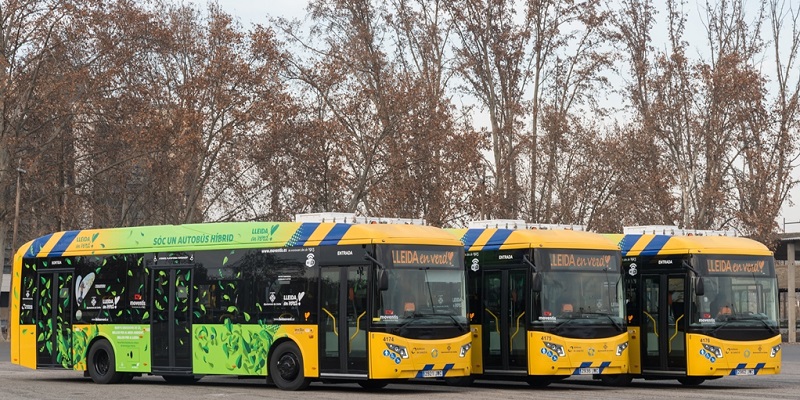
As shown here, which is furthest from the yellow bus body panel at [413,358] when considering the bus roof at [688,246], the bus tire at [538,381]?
the bus roof at [688,246]

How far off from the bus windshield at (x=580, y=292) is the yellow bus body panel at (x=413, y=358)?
1952 millimetres

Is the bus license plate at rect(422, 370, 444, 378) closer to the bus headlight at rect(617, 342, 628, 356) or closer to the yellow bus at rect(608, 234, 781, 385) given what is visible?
the bus headlight at rect(617, 342, 628, 356)

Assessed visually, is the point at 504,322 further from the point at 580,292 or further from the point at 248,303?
the point at 248,303

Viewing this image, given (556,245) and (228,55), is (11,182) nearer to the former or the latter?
(228,55)

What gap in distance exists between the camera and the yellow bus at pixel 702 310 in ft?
72.6

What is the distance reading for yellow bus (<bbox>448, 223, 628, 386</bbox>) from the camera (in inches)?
840

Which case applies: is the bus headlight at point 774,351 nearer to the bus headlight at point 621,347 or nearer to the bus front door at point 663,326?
the bus front door at point 663,326

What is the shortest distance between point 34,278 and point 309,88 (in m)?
22.9

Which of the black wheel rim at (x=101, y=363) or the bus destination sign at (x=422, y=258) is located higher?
the bus destination sign at (x=422, y=258)


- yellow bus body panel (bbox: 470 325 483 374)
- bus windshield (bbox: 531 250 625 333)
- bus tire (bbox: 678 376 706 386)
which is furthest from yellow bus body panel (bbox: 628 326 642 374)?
yellow bus body panel (bbox: 470 325 483 374)

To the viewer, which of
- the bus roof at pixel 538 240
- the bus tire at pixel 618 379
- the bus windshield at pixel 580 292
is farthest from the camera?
the bus tire at pixel 618 379

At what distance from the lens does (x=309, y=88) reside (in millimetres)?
47469

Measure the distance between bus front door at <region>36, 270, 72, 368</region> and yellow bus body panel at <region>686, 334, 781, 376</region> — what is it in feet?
37.4

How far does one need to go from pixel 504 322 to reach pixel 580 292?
1.43 metres
